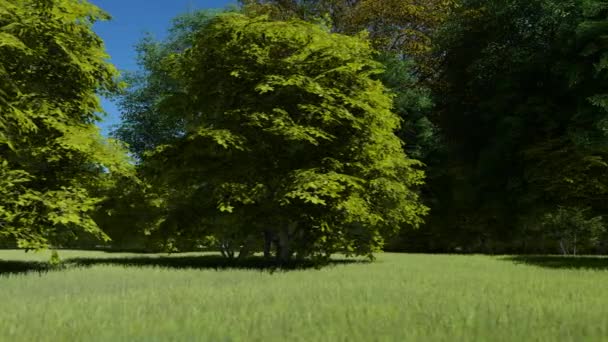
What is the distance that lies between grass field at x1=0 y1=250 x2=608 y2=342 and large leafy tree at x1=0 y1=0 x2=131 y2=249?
2602mm

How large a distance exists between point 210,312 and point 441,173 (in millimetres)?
30457

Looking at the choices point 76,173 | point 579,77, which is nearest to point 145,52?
point 76,173

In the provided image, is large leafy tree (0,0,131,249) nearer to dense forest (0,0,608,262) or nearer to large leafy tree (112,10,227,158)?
dense forest (0,0,608,262)

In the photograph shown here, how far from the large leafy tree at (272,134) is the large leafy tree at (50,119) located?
257 cm

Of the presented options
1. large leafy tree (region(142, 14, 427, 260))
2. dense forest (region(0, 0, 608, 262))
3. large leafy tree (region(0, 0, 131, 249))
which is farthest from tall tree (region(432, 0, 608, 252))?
large leafy tree (region(0, 0, 131, 249))

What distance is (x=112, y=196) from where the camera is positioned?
34.8 m

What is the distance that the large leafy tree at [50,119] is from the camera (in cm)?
1580

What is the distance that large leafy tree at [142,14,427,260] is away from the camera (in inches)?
721

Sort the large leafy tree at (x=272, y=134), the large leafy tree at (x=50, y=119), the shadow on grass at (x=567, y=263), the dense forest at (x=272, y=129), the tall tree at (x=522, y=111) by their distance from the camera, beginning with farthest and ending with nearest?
1. the tall tree at (x=522, y=111)
2. the shadow on grass at (x=567, y=263)
3. the large leafy tree at (x=272, y=134)
4. the dense forest at (x=272, y=129)
5. the large leafy tree at (x=50, y=119)

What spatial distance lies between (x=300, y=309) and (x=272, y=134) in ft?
34.2

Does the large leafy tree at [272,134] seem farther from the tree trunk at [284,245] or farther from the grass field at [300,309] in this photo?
the grass field at [300,309]

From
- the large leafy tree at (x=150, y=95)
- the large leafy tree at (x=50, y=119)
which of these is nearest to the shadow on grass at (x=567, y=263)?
the large leafy tree at (x=50, y=119)

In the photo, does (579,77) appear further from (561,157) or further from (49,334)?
(49,334)

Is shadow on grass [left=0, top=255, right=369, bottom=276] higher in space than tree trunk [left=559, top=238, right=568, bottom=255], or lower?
lower
